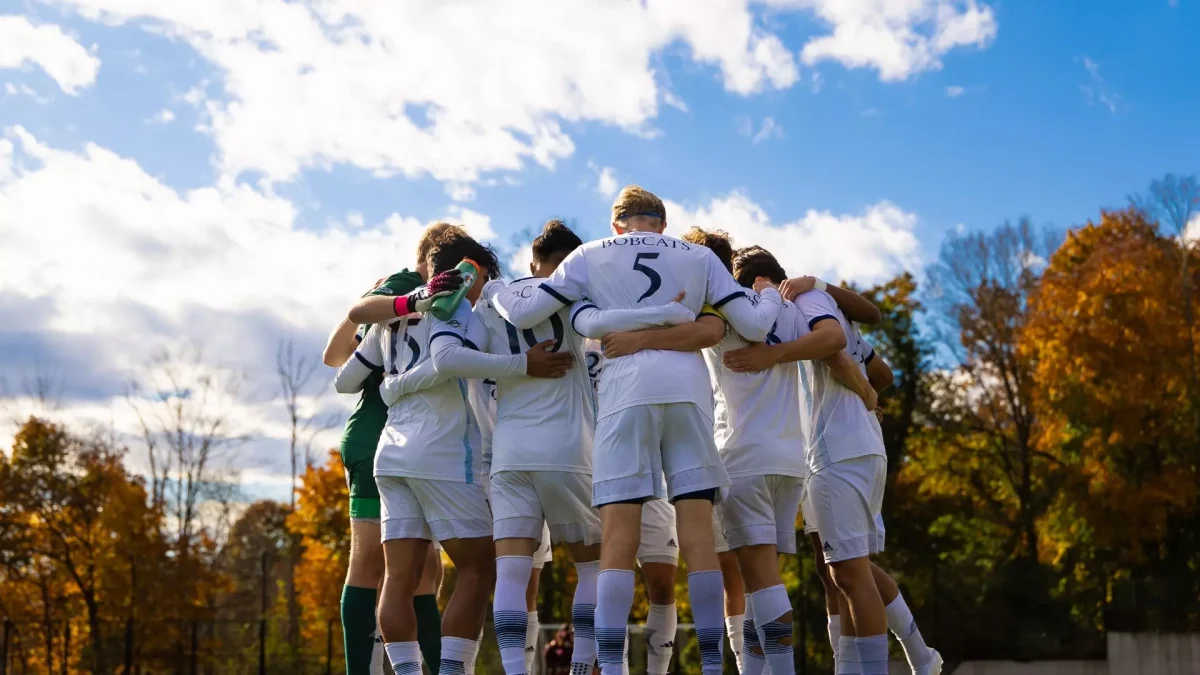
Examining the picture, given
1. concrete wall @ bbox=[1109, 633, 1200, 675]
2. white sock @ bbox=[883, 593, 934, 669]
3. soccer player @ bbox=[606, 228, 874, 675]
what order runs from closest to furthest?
1. soccer player @ bbox=[606, 228, 874, 675]
2. white sock @ bbox=[883, 593, 934, 669]
3. concrete wall @ bbox=[1109, 633, 1200, 675]

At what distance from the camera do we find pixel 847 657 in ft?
18.6

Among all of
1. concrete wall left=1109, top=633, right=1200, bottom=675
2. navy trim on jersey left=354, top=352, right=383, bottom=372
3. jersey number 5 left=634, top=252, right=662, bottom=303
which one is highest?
jersey number 5 left=634, top=252, right=662, bottom=303

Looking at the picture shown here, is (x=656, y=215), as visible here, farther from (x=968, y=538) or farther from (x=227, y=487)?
(x=227, y=487)

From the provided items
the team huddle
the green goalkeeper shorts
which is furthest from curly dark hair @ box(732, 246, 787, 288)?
the green goalkeeper shorts

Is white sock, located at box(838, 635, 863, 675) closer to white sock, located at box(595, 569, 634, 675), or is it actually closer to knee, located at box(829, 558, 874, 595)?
knee, located at box(829, 558, 874, 595)

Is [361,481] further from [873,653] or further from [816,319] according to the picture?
[873,653]

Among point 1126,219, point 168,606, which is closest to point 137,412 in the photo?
point 168,606

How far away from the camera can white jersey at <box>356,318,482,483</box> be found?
505 centimetres

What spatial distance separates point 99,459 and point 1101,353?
84.7ft

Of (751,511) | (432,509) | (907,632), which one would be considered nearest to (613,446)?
(751,511)

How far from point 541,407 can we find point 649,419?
0.58 m

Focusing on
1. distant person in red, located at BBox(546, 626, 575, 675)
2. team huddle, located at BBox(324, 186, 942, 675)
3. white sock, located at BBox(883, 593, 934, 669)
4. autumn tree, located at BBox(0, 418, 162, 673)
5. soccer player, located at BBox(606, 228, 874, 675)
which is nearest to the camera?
team huddle, located at BBox(324, 186, 942, 675)

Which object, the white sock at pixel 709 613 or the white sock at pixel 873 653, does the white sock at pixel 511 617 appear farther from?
the white sock at pixel 873 653

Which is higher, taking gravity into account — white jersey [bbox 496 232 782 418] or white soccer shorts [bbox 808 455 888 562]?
white jersey [bbox 496 232 782 418]
